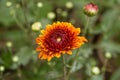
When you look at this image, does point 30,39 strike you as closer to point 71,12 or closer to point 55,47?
point 71,12

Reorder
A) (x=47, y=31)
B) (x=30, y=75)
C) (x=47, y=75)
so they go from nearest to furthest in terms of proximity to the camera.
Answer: (x=47, y=31) < (x=47, y=75) < (x=30, y=75)

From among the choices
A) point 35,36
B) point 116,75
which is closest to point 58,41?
point 35,36

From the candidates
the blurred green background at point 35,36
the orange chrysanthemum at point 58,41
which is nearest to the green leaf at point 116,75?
the blurred green background at point 35,36

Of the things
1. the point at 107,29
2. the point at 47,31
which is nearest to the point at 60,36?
the point at 47,31

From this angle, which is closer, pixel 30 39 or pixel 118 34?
pixel 30 39

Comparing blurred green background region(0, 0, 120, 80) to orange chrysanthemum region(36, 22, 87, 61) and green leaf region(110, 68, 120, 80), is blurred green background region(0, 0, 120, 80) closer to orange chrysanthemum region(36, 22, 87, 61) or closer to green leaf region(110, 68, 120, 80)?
green leaf region(110, 68, 120, 80)

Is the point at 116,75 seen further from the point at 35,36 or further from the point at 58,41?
the point at 58,41
